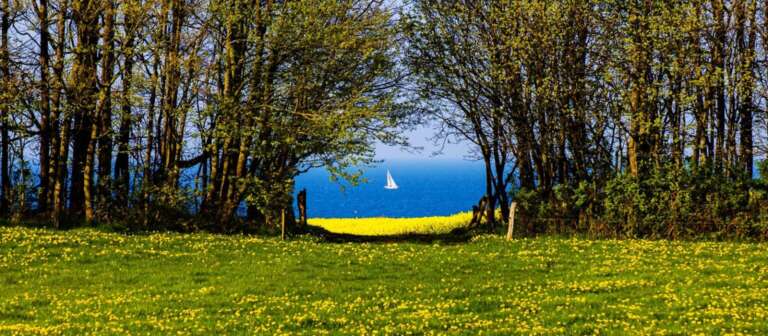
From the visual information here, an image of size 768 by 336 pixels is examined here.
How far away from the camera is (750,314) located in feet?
58.8

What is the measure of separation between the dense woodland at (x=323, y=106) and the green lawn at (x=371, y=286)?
3.74 m

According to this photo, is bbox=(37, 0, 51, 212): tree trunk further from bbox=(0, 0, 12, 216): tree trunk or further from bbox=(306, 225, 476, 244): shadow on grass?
bbox=(306, 225, 476, 244): shadow on grass

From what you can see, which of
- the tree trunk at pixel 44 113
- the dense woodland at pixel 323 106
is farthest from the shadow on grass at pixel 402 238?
the tree trunk at pixel 44 113

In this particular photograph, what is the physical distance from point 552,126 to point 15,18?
26.0m

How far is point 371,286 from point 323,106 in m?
16.9

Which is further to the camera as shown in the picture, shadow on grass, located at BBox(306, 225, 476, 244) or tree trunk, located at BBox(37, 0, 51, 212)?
shadow on grass, located at BBox(306, 225, 476, 244)

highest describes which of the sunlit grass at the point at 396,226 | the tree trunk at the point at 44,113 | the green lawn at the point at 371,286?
the tree trunk at the point at 44,113

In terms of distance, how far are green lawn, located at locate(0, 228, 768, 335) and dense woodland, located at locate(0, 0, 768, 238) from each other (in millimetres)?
3737

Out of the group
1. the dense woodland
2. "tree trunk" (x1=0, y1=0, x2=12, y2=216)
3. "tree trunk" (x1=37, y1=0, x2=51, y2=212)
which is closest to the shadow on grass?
the dense woodland

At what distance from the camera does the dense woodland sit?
3662 cm

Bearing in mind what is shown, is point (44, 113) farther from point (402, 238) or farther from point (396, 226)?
point (396, 226)

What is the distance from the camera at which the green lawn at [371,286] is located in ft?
57.8

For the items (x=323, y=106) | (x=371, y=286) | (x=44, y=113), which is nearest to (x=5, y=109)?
(x=44, y=113)

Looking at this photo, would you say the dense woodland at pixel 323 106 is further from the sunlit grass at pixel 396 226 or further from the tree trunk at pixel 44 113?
the sunlit grass at pixel 396 226
